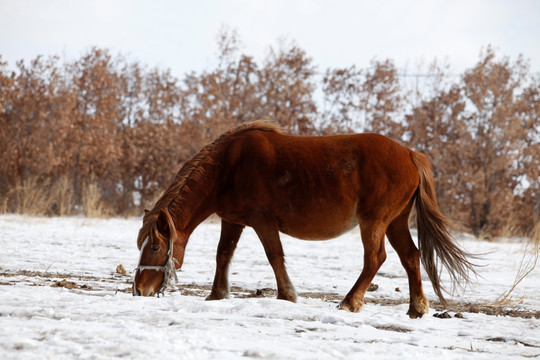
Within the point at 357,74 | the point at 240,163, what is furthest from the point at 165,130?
the point at 240,163

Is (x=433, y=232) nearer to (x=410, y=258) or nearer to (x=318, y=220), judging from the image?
(x=410, y=258)

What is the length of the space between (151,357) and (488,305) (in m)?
4.17

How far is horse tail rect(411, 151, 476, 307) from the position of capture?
524 cm

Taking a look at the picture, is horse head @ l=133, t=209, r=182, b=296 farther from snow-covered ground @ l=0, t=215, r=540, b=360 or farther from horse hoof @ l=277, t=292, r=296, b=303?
horse hoof @ l=277, t=292, r=296, b=303

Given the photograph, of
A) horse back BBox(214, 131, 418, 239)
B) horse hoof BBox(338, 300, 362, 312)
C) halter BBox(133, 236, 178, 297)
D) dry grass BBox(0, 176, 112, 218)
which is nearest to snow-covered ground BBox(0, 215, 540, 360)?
horse hoof BBox(338, 300, 362, 312)

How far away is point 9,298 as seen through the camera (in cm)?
430

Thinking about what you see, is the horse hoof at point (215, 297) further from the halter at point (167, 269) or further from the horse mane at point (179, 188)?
the horse mane at point (179, 188)

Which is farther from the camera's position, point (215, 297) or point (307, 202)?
Answer: point (215, 297)

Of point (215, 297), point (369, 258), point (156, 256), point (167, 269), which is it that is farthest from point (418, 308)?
point (156, 256)

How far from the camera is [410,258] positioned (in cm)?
529

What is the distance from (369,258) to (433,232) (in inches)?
28.9

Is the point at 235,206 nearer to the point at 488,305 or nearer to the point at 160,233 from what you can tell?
the point at 160,233

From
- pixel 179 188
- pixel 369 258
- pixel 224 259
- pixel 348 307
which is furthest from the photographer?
pixel 224 259

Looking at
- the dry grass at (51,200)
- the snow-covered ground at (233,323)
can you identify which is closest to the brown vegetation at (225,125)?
the dry grass at (51,200)
